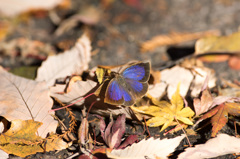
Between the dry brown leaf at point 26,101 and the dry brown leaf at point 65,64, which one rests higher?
the dry brown leaf at point 65,64

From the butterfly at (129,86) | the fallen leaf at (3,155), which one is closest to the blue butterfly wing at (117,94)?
the butterfly at (129,86)

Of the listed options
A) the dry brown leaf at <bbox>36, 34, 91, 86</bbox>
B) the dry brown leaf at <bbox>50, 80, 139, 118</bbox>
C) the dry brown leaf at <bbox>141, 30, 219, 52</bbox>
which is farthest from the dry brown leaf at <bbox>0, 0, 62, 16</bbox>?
the dry brown leaf at <bbox>50, 80, 139, 118</bbox>

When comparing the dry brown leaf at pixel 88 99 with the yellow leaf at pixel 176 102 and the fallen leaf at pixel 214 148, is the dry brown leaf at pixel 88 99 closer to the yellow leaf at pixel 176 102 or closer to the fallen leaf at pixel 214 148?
the yellow leaf at pixel 176 102

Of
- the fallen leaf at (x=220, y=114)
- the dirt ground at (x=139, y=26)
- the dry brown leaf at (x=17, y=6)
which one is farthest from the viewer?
the dry brown leaf at (x=17, y=6)

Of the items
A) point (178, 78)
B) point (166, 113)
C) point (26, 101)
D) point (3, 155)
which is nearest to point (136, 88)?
point (166, 113)

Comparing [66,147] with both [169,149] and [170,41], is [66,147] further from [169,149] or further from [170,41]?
[170,41]

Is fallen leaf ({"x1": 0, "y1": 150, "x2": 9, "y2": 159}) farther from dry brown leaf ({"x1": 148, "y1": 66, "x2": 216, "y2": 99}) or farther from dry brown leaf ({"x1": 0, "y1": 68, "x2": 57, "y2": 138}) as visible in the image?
dry brown leaf ({"x1": 148, "y1": 66, "x2": 216, "y2": 99})

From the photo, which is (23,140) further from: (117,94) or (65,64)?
(65,64)
